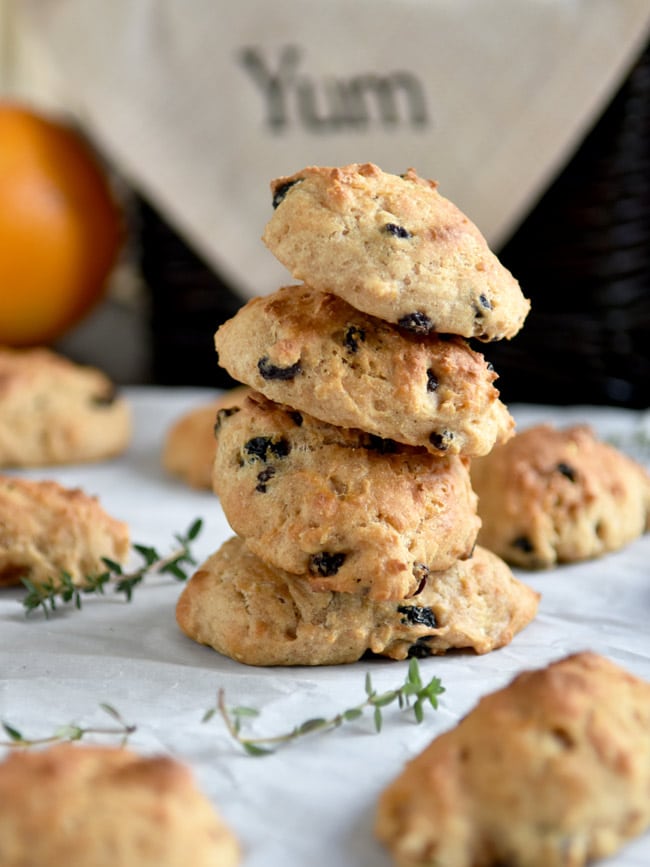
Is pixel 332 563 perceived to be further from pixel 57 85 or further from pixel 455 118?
pixel 57 85

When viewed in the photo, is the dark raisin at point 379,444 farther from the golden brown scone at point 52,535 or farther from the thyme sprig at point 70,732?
the golden brown scone at point 52,535

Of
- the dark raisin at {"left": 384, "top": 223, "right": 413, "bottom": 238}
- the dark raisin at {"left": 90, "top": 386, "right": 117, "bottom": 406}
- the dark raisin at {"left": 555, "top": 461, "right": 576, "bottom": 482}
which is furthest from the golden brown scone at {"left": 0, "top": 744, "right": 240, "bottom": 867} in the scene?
the dark raisin at {"left": 90, "top": 386, "right": 117, "bottom": 406}

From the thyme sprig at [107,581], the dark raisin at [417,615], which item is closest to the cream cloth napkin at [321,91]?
the thyme sprig at [107,581]

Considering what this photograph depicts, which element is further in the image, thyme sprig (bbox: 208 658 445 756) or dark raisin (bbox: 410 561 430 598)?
dark raisin (bbox: 410 561 430 598)

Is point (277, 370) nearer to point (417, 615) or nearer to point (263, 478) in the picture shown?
point (263, 478)

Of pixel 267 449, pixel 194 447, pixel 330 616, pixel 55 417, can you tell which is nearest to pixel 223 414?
pixel 267 449

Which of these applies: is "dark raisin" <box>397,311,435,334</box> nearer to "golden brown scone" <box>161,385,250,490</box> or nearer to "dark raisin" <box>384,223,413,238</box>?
"dark raisin" <box>384,223,413,238</box>
